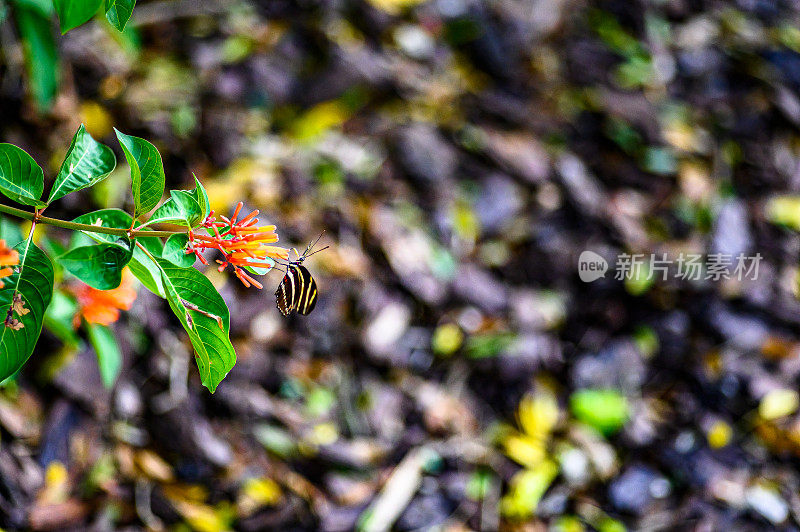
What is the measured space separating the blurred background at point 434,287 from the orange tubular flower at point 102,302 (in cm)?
40

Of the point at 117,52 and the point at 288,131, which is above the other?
the point at 117,52

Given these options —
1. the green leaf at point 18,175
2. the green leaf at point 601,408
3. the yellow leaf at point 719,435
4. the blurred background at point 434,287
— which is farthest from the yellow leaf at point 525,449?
the green leaf at point 18,175

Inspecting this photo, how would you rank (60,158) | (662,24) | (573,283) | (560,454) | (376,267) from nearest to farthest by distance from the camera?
1. (60,158)
2. (560,454)
3. (376,267)
4. (573,283)
5. (662,24)

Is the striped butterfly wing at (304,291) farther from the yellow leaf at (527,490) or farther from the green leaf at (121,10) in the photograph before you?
the yellow leaf at (527,490)

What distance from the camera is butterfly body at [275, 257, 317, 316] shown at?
1.69ft

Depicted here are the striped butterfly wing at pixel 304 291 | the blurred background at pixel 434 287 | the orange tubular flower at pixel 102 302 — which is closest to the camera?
the striped butterfly wing at pixel 304 291

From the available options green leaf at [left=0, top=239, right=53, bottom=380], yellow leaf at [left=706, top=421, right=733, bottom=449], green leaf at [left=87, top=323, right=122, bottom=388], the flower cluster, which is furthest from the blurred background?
the flower cluster

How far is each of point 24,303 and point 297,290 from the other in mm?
198

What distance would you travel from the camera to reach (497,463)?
1.29 metres

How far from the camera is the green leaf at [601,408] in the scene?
135cm

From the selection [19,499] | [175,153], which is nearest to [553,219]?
[175,153]

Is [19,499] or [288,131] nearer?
[19,499]

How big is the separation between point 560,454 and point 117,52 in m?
1.31

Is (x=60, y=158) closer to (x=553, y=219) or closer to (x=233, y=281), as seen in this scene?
(x=233, y=281)
